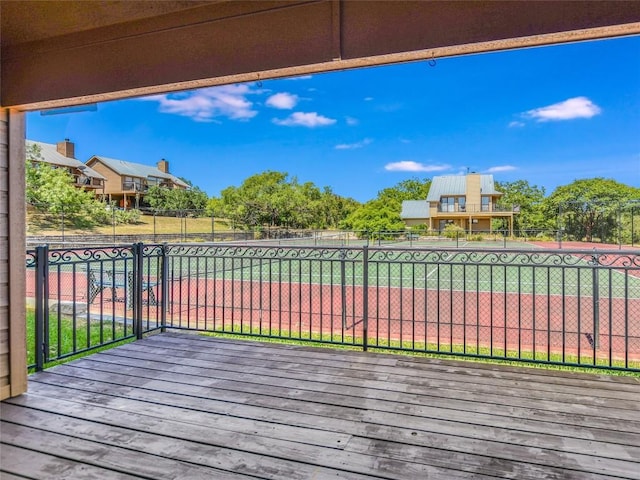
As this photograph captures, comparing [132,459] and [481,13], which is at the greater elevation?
[481,13]

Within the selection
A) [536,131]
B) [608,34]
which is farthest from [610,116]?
[608,34]

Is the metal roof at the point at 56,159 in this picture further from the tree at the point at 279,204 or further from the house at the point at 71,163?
the tree at the point at 279,204

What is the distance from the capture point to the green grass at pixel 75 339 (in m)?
3.01

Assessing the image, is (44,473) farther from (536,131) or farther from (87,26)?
(536,131)

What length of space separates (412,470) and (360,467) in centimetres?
21

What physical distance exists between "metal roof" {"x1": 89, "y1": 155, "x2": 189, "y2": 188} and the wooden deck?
120 feet

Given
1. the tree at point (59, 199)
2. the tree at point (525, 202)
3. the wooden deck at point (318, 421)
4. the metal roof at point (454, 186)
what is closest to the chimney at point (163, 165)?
the tree at point (59, 199)

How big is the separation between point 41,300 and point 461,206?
108 feet

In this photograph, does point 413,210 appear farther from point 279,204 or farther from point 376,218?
point 279,204

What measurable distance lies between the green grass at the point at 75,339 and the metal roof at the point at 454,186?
3087 cm

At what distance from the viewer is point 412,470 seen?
1572 mm

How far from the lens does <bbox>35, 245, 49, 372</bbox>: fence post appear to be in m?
2.68

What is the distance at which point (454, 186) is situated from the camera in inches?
1289

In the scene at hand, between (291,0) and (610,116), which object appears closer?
(291,0)
